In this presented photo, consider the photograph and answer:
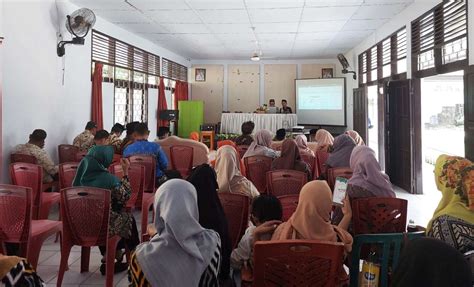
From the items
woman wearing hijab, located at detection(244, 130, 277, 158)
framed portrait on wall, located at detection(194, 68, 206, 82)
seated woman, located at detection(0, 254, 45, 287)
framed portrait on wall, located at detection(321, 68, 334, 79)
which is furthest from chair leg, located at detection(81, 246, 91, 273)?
framed portrait on wall, located at detection(321, 68, 334, 79)

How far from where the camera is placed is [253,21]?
7.65m

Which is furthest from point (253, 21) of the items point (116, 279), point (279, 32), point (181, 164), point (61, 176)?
point (116, 279)

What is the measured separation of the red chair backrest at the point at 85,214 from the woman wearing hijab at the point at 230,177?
1073 millimetres

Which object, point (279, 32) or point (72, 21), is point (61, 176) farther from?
point (279, 32)

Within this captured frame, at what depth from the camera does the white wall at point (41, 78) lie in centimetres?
507

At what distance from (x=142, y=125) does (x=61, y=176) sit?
150 centimetres

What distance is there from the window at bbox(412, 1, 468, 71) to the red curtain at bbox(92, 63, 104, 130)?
19.4 feet

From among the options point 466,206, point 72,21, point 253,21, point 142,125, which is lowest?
point 466,206

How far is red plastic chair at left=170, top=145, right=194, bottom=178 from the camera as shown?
5676mm

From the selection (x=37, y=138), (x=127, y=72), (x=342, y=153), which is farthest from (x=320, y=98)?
(x=37, y=138)

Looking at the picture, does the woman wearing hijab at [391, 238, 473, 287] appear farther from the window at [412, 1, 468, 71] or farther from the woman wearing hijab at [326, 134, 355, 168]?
the window at [412, 1, 468, 71]

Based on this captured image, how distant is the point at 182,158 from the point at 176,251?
163 inches

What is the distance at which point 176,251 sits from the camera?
1634 mm

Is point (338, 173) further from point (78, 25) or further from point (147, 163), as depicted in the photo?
point (78, 25)
